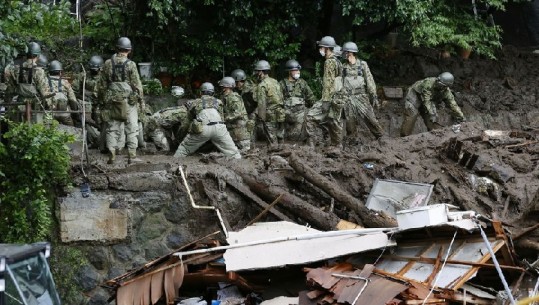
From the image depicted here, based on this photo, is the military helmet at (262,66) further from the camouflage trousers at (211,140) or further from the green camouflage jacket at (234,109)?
the camouflage trousers at (211,140)

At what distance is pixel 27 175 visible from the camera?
1375cm

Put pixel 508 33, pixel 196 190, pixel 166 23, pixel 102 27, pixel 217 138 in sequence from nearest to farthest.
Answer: pixel 196 190 → pixel 217 138 → pixel 166 23 → pixel 102 27 → pixel 508 33

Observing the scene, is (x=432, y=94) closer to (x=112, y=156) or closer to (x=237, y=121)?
(x=237, y=121)

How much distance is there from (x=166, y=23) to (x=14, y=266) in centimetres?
1131

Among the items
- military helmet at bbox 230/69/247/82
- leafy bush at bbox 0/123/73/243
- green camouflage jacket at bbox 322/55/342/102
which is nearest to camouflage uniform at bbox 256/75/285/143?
military helmet at bbox 230/69/247/82

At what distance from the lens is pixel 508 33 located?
25719mm

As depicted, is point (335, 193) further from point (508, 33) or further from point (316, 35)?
point (508, 33)

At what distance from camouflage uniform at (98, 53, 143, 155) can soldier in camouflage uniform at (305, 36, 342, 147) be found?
3.78 metres

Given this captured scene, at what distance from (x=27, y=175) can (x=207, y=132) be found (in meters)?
3.92

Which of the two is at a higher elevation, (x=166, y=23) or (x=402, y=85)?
(x=166, y=23)

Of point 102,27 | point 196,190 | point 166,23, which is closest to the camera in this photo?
point 196,190

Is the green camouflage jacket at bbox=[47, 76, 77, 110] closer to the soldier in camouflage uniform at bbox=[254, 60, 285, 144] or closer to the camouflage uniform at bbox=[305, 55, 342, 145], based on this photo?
the soldier in camouflage uniform at bbox=[254, 60, 285, 144]

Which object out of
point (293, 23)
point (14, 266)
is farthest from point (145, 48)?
point (14, 266)

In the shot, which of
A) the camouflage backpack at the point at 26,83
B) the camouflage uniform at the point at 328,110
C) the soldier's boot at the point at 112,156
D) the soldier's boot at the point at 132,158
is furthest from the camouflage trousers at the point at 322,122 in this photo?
the camouflage backpack at the point at 26,83
